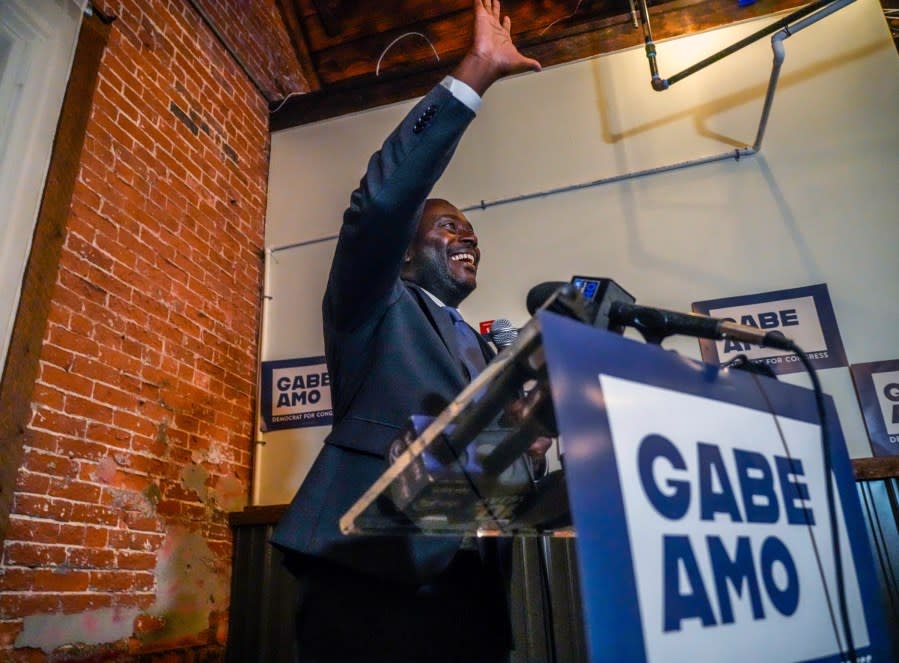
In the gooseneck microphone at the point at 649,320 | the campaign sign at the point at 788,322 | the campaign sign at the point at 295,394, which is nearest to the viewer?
the gooseneck microphone at the point at 649,320

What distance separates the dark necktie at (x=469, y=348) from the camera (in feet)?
3.79

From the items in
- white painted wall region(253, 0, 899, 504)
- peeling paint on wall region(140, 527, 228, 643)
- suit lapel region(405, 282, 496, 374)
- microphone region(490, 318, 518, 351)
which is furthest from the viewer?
white painted wall region(253, 0, 899, 504)

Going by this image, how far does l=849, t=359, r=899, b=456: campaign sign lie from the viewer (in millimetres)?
2289

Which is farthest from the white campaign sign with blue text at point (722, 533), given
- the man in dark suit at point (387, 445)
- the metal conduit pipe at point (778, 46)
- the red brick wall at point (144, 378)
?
the metal conduit pipe at point (778, 46)

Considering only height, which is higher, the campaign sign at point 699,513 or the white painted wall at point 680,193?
the white painted wall at point 680,193

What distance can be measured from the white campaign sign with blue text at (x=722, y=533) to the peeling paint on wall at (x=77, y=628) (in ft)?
6.02

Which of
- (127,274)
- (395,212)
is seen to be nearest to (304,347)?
(127,274)

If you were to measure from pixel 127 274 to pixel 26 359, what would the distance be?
1.81 ft

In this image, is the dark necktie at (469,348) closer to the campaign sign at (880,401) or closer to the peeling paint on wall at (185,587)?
the peeling paint on wall at (185,587)

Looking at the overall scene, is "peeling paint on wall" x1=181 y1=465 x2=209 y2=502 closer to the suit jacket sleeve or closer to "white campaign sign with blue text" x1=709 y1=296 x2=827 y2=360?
the suit jacket sleeve

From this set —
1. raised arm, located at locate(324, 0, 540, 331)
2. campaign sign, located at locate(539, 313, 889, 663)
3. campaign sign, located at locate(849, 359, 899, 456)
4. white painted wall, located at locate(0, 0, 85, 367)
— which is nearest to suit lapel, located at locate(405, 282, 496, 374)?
raised arm, located at locate(324, 0, 540, 331)

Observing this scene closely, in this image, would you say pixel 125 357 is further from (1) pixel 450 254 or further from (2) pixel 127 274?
(1) pixel 450 254

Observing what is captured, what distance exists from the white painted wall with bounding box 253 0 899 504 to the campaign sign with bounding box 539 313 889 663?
1.91 m

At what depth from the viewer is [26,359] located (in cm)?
177
